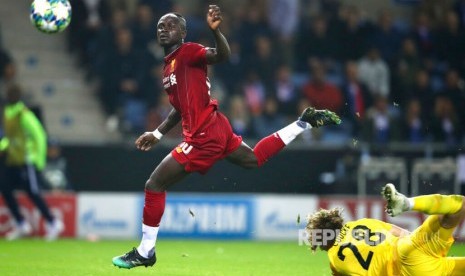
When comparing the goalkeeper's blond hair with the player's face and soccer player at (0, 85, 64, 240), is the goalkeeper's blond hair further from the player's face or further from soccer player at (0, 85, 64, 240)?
soccer player at (0, 85, 64, 240)

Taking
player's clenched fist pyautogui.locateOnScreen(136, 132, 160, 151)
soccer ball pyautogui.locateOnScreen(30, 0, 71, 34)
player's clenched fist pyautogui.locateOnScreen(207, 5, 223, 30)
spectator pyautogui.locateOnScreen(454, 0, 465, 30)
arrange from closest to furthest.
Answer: player's clenched fist pyautogui.locateOnScreen(207, 5, 223, 30) < player's clenched fist pyautogui.locateOnScreen(136, 132, 160, 151) < soccer ball pyautogui.locateOnScreen(30, 0, 71, 34) < spectator pyautogui.locateOnScreen(454, 0, 465, 30)

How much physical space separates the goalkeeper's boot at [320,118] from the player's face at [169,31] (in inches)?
63.0

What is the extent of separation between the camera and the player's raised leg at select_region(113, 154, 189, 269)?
9039 mm

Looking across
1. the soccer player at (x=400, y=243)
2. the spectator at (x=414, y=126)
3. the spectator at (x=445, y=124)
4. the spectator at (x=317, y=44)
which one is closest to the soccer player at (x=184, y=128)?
the soccer player at (x=400, y=243)

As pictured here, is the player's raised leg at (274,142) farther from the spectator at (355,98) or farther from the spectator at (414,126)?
the spectator at (414,126)

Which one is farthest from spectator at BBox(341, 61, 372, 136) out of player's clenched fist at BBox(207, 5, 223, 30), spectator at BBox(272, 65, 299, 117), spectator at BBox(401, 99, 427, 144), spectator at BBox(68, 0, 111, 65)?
player's clenched fist at BBox(207, 5, 223, 30)

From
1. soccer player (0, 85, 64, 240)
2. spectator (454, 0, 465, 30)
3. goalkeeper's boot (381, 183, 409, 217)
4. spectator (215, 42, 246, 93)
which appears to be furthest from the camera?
spectator (454, 0, 465, 30)

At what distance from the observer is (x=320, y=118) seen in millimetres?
9961

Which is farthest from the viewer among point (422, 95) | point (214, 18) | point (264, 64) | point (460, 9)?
point (460, 9)

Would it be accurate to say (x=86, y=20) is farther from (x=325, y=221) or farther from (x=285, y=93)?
(x=325, y=221)

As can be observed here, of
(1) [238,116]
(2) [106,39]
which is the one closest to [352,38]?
(1) [238,116]

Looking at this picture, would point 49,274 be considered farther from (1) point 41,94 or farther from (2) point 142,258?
(1) point 41,94

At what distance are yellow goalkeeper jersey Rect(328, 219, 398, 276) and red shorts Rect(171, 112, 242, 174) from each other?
5.74 feet

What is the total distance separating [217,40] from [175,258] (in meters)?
3.94
